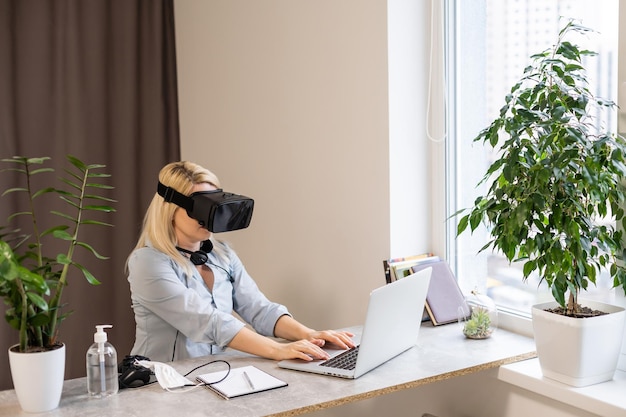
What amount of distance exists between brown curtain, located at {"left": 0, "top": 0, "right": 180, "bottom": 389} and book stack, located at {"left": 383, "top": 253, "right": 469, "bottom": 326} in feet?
5.98

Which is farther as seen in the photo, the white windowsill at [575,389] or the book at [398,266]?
the book at [398,266]

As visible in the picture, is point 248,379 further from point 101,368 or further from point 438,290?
point 438,290

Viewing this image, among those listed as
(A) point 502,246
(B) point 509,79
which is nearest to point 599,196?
(A) point 502,246

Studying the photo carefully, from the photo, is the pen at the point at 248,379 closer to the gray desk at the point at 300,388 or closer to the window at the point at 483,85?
the gray desk at the point at 300,388

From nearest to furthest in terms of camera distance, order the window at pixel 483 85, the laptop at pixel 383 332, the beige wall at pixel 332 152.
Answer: the laptop at pixel 383 332 < the window at pixel 483 85 < the beige wall at pixel 332 152

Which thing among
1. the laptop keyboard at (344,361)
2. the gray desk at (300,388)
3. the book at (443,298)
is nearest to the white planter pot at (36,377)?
the gray desk at (300,388)

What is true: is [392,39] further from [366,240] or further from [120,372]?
[120,372]

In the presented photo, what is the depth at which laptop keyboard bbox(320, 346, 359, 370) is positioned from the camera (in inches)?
81.8

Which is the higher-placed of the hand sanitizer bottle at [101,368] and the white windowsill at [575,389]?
the hand sanitizer bottle at [101,368]

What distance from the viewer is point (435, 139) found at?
9.03 feet

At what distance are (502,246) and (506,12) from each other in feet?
3.03

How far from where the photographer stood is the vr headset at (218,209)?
7.59 ft

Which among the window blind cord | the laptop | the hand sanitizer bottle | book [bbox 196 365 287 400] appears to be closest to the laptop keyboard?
the laptop

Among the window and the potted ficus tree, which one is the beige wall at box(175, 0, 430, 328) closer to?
the window
